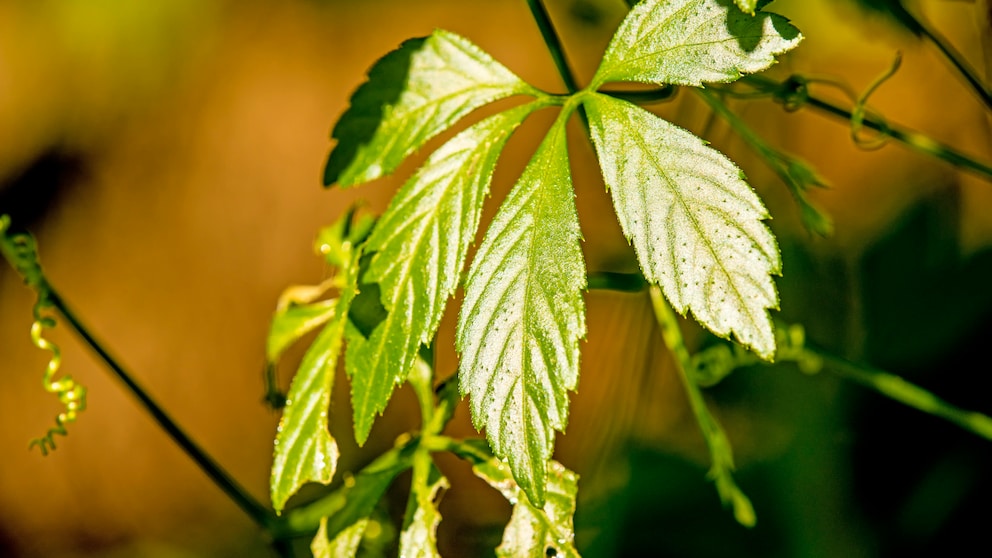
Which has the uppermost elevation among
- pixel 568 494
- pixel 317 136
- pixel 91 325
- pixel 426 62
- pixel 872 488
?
pixel 426 62

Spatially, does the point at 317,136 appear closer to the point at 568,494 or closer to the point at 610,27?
the point at 610,27

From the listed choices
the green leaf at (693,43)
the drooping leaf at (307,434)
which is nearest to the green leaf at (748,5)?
the green leaf at (693,43)

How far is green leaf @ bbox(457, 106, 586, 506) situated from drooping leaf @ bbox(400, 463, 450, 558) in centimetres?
18

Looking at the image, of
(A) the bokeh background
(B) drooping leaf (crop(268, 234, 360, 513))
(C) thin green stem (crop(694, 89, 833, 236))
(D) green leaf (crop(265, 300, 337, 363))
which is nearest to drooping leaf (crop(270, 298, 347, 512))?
(B) drooping leaf (crop(268, 234, 360, 513))

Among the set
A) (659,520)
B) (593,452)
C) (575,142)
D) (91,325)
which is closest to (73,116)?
(91,325)

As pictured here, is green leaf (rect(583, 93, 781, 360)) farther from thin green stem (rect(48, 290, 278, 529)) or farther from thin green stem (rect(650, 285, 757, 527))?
thin green stem (rect(48, 290, 278, 529))

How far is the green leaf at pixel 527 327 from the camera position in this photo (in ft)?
1.89

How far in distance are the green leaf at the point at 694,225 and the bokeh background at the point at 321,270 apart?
0.85 metres

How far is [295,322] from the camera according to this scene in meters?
0.88

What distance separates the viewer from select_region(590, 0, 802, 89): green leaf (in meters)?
0.56

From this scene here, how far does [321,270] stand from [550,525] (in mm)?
1463

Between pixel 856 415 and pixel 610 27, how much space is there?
30.8 inches

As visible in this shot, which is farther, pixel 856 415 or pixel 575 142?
pixel 575 142

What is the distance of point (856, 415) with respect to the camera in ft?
4.82
